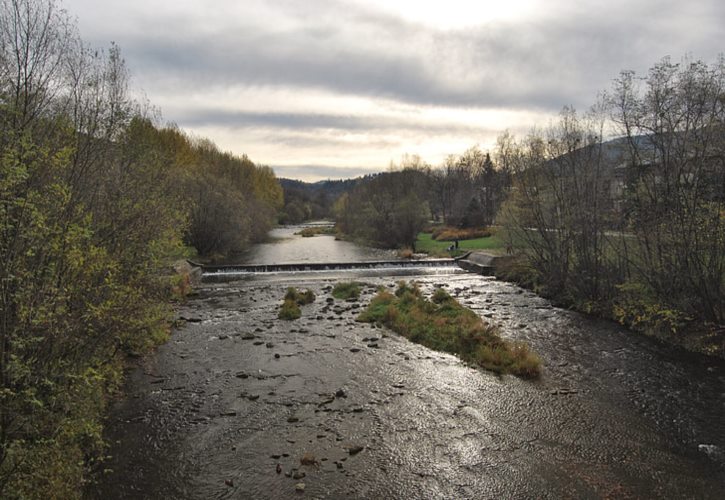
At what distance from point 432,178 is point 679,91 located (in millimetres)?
71594

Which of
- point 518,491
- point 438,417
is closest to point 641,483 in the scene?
point 518,491

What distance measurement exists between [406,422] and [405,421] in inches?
2.0

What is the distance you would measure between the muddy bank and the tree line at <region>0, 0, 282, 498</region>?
142 centimetres

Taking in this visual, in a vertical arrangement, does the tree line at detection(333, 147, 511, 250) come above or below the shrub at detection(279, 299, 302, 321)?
above

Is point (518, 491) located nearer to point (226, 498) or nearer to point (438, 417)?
point (438, 417)

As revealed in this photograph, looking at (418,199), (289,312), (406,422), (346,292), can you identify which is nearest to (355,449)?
(406,422)

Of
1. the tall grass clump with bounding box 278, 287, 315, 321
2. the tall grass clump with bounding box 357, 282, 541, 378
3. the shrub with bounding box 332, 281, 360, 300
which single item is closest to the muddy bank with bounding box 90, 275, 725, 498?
the tall grass clump with bounding box 357, 282, 541, 378

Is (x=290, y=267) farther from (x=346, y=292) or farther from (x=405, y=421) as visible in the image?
(x=405, y=421)

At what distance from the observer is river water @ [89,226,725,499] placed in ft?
25.6

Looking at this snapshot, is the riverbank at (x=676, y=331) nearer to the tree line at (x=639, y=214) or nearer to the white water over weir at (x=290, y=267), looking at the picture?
the tree line at (x=639, y=214)

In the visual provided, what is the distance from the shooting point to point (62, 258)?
273 inches

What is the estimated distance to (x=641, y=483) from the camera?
7.76 metres

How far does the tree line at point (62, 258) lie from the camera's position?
5859 millimetres

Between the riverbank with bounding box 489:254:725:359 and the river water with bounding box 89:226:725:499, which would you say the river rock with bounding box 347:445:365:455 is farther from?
the riverbank with bounding box 489:254:725:359
